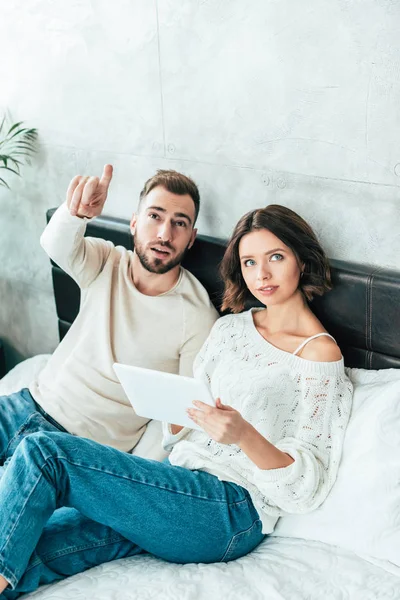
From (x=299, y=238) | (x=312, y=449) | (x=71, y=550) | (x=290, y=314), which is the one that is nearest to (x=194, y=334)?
(x=290, y=314)

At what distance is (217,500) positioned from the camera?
178cm

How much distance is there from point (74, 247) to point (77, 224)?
81 millimetres

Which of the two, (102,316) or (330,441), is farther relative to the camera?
(102,316)

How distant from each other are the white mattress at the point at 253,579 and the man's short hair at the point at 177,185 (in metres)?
0.99

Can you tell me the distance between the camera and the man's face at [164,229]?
219 centimetres

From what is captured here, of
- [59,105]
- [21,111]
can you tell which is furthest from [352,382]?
[21,111]

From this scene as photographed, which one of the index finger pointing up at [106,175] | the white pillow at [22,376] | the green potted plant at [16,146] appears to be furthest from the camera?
the green potted plant at [16,146]

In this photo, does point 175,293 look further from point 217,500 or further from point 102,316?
point 217,500

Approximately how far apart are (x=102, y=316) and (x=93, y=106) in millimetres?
776

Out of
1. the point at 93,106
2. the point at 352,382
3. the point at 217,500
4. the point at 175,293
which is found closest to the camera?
the point at 217,500

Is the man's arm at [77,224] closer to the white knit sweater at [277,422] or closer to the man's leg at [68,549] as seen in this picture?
the white knit sweater at [277,422]

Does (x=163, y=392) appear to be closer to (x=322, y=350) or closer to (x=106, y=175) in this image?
(x=322, y=350)

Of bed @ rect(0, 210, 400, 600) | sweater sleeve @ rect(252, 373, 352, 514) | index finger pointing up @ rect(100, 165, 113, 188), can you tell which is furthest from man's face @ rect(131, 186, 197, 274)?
sweater sleeve @ rect(252, 373, 352, 514)

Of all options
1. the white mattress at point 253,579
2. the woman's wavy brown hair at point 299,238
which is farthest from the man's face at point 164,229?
the white mattress at point 253,579
